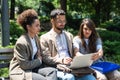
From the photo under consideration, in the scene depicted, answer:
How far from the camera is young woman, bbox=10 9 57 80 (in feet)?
18.0

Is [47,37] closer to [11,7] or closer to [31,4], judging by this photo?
[11,7]

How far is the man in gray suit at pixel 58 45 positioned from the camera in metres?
5.93

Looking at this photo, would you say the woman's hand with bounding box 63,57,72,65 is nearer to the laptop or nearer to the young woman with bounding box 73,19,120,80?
the laptop

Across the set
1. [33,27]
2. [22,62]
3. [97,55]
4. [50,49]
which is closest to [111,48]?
[97,55]

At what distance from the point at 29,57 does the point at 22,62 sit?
0.19 metres

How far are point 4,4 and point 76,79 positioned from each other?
15.0 ft

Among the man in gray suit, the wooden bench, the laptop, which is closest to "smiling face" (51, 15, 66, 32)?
the man in gray suit

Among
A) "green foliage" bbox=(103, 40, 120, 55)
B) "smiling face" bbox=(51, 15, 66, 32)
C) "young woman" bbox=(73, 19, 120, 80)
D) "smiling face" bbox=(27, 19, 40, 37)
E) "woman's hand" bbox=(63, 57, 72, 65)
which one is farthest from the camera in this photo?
"green foliage" bbox=(103, 40, 120, 55)

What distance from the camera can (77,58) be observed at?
5.62 metres

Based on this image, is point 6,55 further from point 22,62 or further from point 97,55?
point 97,55

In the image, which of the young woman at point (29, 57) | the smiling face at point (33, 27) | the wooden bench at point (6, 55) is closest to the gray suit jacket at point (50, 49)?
the young woman at point (29, 57)

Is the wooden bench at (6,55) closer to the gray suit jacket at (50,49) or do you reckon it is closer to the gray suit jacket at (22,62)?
the gray suit jacket at (22,62)

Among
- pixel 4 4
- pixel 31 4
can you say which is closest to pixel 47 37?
pixel 4 4

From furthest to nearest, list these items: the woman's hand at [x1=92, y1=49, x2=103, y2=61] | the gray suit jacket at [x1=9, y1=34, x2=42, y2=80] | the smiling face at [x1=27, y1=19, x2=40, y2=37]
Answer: the woman's hand at [x1=92, y1=49, x2=103, y2=61]
the smiling face at [x1=27, y1=19, x2=40, y2=37]
the gray suit jacket at [x1=9, y1=34, x2=42, y2=80]
